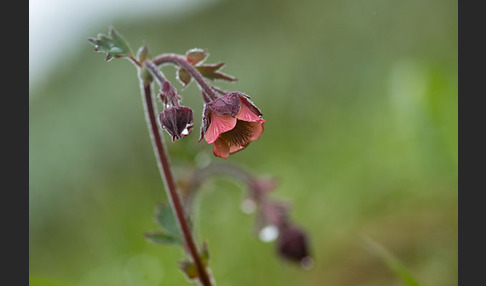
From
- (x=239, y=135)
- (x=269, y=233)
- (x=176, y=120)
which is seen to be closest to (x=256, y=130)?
(x=239, y=135)

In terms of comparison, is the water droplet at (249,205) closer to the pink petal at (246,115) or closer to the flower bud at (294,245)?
the flower bud at (294,245)

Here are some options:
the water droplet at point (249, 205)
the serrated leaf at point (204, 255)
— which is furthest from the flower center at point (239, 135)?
the water droplet at point (249, 205)

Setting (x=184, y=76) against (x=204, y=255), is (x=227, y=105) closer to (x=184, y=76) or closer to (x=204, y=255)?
(x=184, y=76)

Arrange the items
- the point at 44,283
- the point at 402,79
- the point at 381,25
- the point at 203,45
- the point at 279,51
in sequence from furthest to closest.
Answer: the point at 203,45, the point at 279,51, the point at 381,25, the point at 402,79, the point at 44,283

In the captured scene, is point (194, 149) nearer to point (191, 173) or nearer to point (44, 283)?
point (191, 173)

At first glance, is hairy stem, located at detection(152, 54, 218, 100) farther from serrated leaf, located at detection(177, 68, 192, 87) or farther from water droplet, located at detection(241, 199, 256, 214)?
water droplet, located at detection(241, 199, 256, 214)

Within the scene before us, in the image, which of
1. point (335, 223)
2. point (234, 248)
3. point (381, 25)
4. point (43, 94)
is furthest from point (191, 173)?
point (43, 94)
